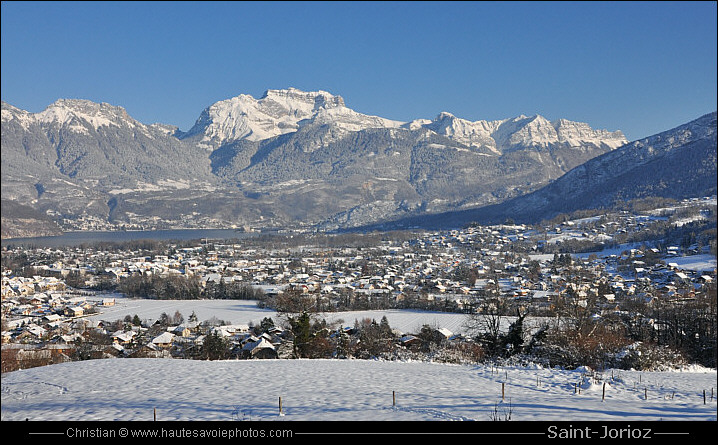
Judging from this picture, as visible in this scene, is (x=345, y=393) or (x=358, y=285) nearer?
(x=345, y=393)

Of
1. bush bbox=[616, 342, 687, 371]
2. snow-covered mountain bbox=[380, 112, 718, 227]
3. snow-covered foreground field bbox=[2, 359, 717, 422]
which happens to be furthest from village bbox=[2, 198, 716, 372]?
snow-covered mountain bbox=[380, 112, 718, 227]

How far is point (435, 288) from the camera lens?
3722 centimetres

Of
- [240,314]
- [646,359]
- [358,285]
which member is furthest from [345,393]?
[358,285]

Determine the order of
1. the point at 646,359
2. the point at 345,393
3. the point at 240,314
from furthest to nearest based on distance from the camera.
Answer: the point at 240,314
the point at 646,359
the point at 345,393

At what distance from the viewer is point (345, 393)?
22.9ft

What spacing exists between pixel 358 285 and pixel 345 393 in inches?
1268

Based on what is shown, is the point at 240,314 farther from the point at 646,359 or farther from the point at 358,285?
the point at 646,359

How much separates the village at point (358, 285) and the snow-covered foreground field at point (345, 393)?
3.49 m

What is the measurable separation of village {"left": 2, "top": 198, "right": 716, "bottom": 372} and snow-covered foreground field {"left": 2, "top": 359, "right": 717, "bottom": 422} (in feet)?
11.5

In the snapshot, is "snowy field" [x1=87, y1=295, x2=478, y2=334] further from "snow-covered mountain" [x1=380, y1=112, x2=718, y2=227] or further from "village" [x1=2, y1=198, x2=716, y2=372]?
"snow-covered mountain" [x1=380, y1=112, x2=718, y2=227]

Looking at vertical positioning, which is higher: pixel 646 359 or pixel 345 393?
pixel 646 359

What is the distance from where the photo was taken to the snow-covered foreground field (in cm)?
581

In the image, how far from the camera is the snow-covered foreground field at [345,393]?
229 inches

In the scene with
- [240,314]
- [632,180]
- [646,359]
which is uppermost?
[632,180]
